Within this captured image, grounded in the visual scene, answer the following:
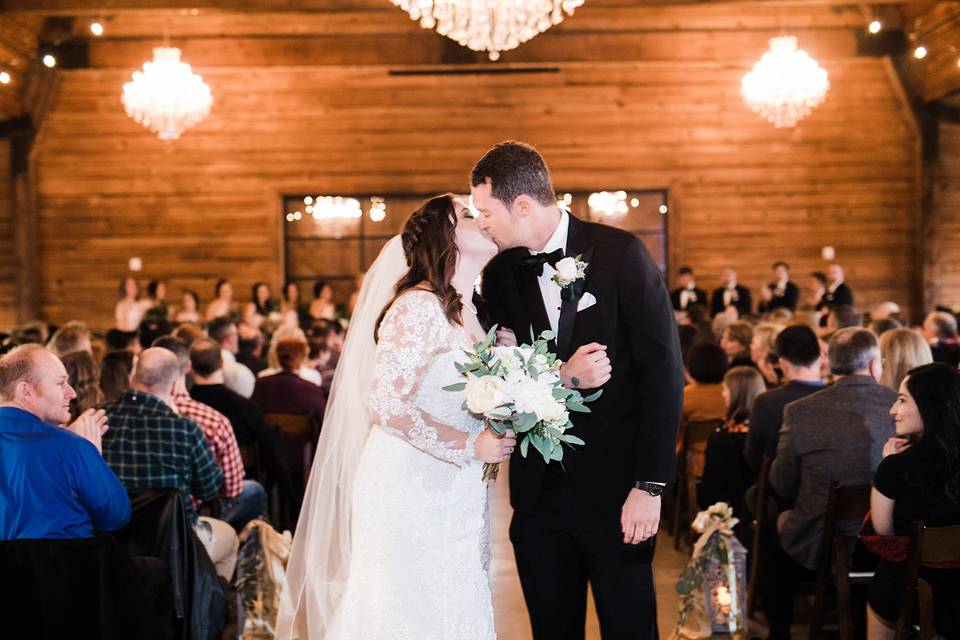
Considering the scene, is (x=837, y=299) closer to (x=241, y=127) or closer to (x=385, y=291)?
(x=241, y=127)

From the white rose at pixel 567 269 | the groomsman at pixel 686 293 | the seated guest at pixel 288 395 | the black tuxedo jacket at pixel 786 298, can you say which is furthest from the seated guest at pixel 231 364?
the black tuxedo jacket at pixel 786 298

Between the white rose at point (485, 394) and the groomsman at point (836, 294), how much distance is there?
1212 centimetres

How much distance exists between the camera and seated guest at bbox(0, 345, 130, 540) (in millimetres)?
3467

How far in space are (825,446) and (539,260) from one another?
6.82 feet

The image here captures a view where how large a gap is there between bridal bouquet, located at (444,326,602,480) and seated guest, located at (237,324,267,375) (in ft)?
17.8

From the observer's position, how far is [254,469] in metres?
5.96

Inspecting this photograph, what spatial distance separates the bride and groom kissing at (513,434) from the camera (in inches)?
113

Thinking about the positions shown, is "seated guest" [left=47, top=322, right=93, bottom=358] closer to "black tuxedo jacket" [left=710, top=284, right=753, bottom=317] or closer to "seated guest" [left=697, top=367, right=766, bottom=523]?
"seated guest" [left=697, top=367, right=766, bottom=523]

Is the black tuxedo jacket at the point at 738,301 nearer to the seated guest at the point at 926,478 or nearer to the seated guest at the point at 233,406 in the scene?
the seated guest at the point at 233,406

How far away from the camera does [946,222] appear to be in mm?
15938

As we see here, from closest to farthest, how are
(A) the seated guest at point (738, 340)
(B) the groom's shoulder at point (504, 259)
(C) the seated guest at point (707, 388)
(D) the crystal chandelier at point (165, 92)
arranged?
(B) the groom's shoulder at point (504, 259) < (C) the seated guest at point (707, 388) < (A) the seated guest at point (738, 340) < (D) the crystal chandelier at point (165, 92)

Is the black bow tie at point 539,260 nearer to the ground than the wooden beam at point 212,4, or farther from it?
nearer to the ground

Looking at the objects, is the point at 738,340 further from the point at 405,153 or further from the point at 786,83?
the point at 405,153

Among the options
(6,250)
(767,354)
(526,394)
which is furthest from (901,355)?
(6,250)
